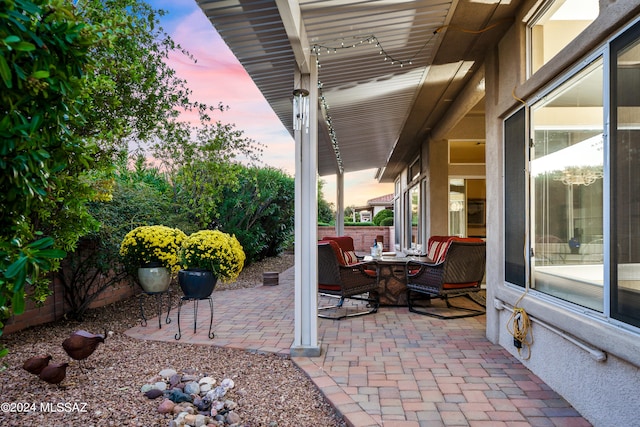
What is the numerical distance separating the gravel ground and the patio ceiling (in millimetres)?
2530

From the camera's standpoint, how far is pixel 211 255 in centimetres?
416

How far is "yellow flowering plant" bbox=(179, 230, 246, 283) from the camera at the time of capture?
13.7 feet

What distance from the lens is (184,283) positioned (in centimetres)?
415

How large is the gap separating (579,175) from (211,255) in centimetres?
316

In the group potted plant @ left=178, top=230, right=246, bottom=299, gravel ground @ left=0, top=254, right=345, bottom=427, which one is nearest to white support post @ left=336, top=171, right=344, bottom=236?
potted plant @ left=178, top=230, right=246, bottom=299

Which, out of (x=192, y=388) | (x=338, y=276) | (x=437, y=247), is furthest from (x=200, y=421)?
(x=437, y=247)

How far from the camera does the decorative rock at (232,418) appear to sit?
245cm

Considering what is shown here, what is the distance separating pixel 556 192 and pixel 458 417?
1.71 m

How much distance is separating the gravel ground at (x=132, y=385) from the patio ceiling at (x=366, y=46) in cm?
253

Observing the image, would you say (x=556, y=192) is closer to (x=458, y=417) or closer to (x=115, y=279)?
(x=458, y=417)

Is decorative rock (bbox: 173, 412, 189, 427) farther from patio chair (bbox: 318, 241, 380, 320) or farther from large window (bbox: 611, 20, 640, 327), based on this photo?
patio chair (bbox: 318, 241, 380, 320)

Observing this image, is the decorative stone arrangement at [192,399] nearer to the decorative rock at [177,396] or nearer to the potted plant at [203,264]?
the decorative rock at [177,396]

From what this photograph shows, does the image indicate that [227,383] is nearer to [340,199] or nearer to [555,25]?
[555,25]

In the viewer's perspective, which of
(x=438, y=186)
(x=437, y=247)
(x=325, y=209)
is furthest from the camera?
(x=325, y=209)
